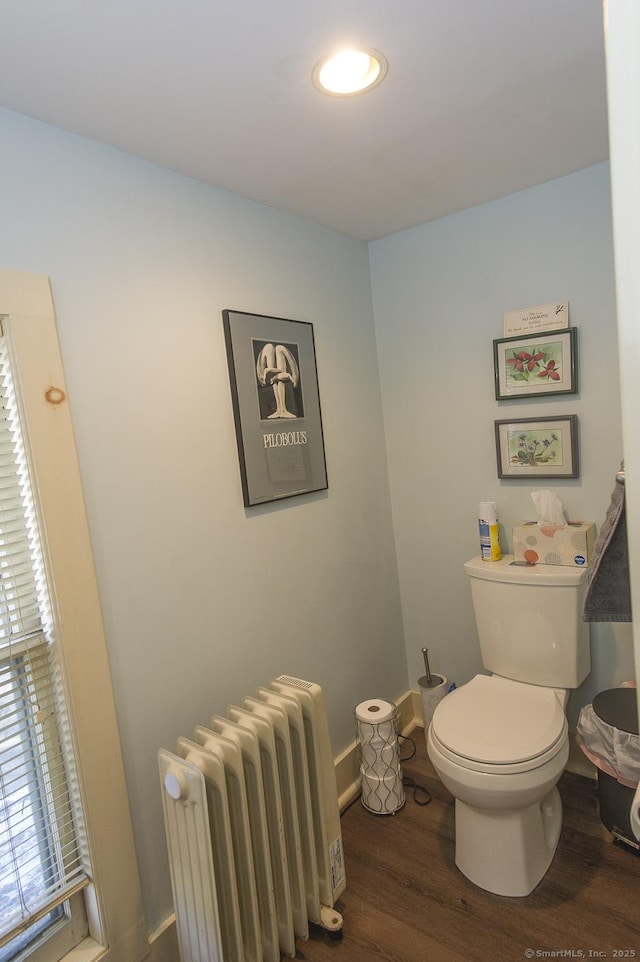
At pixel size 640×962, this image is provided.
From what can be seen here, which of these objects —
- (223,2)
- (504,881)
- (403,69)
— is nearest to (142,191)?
(223,2)

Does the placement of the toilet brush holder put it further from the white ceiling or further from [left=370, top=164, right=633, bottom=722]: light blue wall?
the white ceiling

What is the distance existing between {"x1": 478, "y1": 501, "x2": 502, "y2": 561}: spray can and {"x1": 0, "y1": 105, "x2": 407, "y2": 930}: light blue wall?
1.89 feet

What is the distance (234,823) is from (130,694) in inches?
16.9

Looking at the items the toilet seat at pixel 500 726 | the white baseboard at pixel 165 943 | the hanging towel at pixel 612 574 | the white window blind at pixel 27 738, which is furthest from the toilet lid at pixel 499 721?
the white window blind at pixel 27 738

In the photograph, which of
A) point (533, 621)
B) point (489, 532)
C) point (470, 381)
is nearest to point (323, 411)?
point (470, 381)

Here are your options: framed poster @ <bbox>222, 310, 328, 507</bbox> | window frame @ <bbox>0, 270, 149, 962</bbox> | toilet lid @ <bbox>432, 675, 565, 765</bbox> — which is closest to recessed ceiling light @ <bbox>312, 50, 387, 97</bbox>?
framed poster @ <bbox>222, 310, 328, 507</bbox>

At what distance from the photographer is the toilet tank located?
1853 mm

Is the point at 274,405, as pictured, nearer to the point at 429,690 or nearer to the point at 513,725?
the point at 513,725

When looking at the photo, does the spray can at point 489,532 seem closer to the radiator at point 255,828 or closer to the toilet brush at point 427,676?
the toilet brush at point 427,676

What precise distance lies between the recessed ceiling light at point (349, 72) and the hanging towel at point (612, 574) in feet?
3.74

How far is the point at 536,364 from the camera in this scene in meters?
2.00

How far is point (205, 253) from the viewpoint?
162 centimetres

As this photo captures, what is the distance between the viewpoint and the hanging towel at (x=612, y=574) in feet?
4.27

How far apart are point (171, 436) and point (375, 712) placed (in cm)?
128
